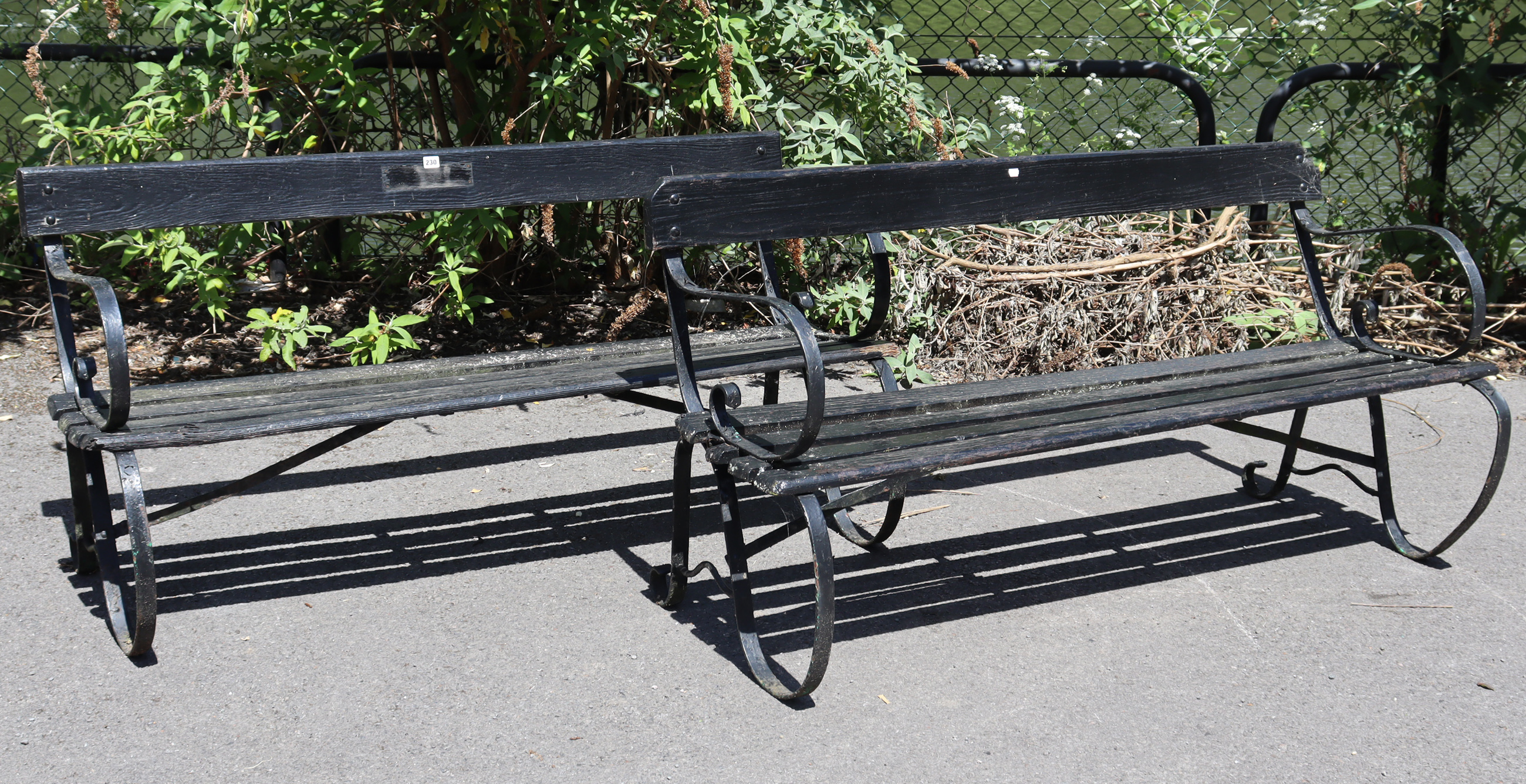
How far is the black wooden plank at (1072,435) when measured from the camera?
2.76 m

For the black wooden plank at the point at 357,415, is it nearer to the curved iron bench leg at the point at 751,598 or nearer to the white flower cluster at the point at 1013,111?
the curved iron bench leg at the point at 751,598

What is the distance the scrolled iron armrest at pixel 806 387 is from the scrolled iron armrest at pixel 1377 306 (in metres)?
1.77

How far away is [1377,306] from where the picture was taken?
3.82m

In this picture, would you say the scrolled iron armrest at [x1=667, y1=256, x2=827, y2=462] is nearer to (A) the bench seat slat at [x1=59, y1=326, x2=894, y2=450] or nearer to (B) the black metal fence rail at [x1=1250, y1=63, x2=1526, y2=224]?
(A) the bench seat slat at [x1=59, y1=326, x2=894, y2=450]

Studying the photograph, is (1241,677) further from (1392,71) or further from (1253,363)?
(1392,71)

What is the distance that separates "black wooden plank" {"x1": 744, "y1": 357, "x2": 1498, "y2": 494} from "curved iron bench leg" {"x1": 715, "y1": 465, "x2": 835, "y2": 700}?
0.28ft

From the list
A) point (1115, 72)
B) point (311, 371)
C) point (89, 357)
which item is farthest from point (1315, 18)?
point (89, 357)

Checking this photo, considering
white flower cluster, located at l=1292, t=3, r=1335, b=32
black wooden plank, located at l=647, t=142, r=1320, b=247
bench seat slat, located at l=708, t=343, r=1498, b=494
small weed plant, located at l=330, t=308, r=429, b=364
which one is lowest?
small weed plant, located at l=330, t=308, r=429, b=364

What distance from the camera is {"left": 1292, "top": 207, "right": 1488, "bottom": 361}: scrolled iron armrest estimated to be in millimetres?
3480

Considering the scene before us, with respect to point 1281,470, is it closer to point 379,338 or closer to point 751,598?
point 751,598

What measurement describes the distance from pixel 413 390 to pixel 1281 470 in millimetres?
2576

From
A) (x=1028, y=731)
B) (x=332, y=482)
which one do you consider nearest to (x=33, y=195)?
(x=332, y=482)

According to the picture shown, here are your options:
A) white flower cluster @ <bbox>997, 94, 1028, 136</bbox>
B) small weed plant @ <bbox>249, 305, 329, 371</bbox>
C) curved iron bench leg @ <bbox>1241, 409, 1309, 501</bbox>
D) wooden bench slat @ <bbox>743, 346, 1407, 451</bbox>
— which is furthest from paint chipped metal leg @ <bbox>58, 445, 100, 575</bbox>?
white flower cluster @ <bbox>997, 94, 1028, 136</bbox>

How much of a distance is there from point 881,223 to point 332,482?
2.02 m
